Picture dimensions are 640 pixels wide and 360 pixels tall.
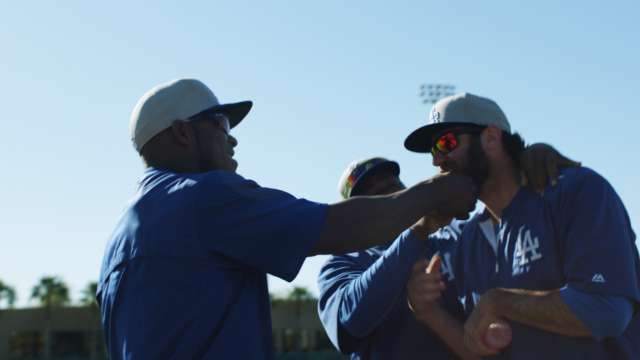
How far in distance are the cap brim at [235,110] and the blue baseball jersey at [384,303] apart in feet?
3.23

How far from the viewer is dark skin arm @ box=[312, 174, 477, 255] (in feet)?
13.3

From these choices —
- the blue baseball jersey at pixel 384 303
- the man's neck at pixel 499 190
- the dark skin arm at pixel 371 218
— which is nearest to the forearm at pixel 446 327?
the blue baseball jersey at pixel 384 303

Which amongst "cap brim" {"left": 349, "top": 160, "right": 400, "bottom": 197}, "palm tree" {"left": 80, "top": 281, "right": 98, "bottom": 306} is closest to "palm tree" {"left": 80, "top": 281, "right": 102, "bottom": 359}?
"palm tree" {"left": 80, "top": 281, "right": 98, "bottom": 306}

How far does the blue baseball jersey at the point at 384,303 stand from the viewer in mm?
5000

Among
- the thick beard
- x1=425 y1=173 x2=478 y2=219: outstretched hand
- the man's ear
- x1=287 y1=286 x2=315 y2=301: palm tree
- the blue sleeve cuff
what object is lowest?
the blue sleeve cuff

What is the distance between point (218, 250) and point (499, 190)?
1.69 m

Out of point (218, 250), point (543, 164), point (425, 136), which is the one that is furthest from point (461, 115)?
point (218, 250)

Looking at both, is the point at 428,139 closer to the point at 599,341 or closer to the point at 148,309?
the point at 599,341

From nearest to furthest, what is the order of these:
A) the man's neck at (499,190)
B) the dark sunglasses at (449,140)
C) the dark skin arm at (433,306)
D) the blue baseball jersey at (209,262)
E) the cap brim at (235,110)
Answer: the blue baseball jersey at (209,262) < the cap brim at (235,110) < the dark skin arm at (433,306) < the man's neck at (499,190) < the dark sunglasses at (449,140)

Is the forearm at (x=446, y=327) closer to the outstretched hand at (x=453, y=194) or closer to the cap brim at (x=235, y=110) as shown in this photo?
the outstretched hand at (x=453, y=194)

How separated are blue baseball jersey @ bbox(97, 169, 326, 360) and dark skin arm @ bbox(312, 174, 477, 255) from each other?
6cm

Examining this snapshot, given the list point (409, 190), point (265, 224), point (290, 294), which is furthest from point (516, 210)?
point (290, 294)

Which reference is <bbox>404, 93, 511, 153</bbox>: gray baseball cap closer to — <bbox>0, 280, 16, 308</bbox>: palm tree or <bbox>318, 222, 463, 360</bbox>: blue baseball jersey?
<bbox>318, 222, 463, 360</bbox>: blue baseball jersey

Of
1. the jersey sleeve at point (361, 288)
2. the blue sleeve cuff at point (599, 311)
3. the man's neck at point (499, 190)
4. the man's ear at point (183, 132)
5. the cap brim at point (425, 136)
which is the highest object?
the cap brim at point (425, 136)
